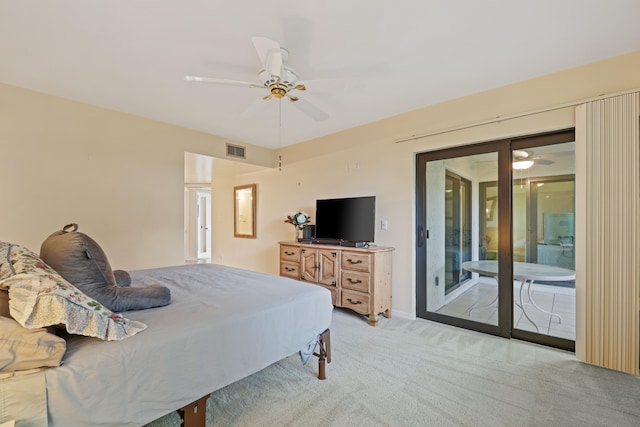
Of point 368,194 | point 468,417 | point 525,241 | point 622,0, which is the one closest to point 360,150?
point 368,194

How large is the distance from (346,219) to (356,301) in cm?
111

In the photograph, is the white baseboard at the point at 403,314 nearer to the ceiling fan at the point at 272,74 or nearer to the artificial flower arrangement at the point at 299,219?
the artificial flower arrangement at the point at 299,219

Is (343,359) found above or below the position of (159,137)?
below

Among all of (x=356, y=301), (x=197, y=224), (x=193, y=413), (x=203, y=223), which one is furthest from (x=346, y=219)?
(x=203, y=223)

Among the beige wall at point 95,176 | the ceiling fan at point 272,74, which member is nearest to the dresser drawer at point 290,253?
the beige wall at point 95,176

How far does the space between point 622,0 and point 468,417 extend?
2.76 m

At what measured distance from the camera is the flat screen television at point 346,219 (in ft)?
11.8

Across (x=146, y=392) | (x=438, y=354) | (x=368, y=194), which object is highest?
(x=368, y=194)

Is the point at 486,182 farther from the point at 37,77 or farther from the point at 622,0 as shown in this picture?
the point at 37,77

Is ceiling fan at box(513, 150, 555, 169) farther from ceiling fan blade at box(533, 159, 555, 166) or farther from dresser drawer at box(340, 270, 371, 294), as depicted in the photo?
dresser drawer at box(340, 270, 371, 294)

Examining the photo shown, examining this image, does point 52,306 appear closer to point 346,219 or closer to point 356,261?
point 356,261

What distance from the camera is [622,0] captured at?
5.58ft

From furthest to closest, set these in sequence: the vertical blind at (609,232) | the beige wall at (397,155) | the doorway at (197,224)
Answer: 1. the doorway at (197,224)
2. the beige wall at (397,155)
3. the vertical blind at (609,232)

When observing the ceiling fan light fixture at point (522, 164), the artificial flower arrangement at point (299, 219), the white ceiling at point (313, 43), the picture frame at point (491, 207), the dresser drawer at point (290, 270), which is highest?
the white ceiling at point (313, 43)
